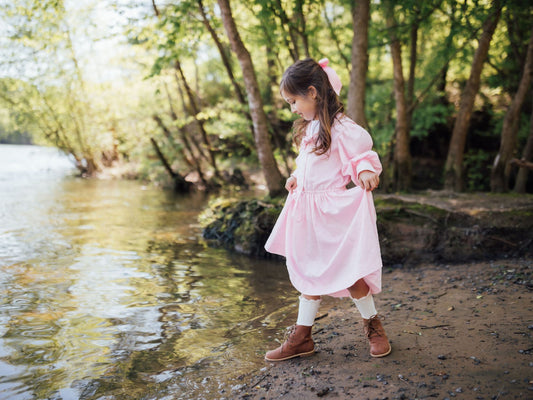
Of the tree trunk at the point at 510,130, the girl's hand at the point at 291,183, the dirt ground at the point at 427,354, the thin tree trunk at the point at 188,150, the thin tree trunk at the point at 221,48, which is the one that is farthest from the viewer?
the thin tree trunk at the point at 188,150

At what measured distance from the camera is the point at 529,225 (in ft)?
20.5

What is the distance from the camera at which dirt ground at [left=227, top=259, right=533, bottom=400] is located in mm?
2805

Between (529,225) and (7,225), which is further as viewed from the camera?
(7,225)

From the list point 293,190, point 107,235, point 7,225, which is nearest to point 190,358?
point 293,190

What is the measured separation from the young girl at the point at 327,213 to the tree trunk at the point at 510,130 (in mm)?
7096

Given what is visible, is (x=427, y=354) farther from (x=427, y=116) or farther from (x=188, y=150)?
(x=188, y=150)

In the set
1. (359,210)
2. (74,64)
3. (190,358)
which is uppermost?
(74,64)

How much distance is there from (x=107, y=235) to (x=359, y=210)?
23.6 feet

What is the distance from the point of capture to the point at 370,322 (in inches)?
135

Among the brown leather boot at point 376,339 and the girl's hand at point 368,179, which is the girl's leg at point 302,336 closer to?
the brown leather boot at point 376,339

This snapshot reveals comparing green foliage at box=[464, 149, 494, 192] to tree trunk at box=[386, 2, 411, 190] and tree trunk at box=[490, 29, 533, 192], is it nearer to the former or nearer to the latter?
tree trunk at box=[490, 29, 533, 192]

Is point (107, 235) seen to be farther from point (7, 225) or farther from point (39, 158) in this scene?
point (39, 158)

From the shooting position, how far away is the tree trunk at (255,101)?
8156 mm

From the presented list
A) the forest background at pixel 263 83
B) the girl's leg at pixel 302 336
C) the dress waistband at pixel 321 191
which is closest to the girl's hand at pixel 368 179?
the dress waistband at pixel 321 191
